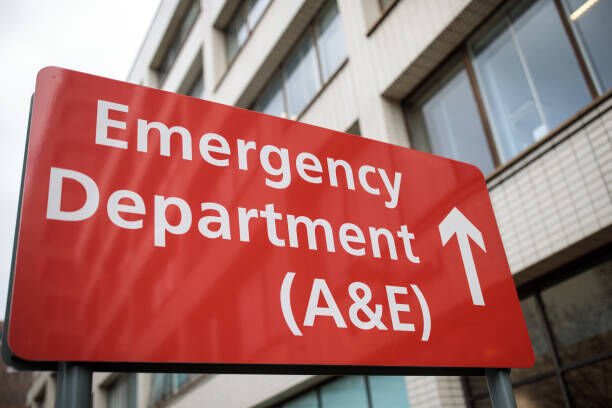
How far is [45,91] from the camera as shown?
1.93m

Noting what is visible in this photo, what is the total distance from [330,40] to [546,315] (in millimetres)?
6726

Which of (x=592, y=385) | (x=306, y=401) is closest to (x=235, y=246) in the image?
(x=592, y=385)

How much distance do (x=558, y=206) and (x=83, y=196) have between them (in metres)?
5.56

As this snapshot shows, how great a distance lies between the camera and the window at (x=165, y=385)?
1529 centimetres

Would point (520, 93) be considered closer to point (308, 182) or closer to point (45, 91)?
point (308, 182)

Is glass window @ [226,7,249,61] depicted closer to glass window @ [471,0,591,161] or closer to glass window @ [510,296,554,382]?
glass window @ [471,0,591,161]

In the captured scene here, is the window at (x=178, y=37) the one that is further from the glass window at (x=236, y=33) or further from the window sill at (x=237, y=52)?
the window sill at (x=237, y=52)

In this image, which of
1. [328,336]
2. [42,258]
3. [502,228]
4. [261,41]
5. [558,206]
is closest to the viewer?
[42,258]

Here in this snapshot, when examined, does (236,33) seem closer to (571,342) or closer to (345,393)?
(345,393)

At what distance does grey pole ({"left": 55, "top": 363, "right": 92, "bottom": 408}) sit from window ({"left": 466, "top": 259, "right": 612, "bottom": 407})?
5.72 metres

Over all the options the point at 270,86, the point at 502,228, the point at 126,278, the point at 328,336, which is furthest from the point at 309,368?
the point at 270,86

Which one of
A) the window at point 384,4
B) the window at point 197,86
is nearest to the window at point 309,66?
the window at point 384,4

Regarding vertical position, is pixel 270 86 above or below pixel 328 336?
above

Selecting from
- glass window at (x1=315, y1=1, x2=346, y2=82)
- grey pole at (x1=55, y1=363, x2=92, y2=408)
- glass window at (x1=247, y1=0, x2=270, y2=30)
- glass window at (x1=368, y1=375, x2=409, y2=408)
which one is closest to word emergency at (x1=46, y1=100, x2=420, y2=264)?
grey pole at (x1=55, y1=363, x2=92, y2=408)
